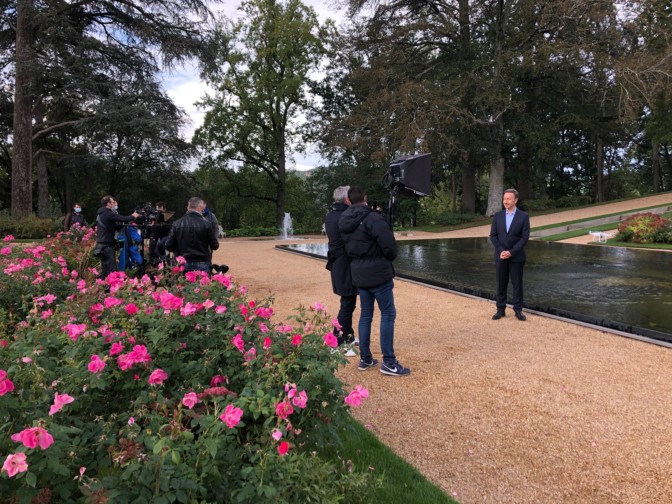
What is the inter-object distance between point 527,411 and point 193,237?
3.95m

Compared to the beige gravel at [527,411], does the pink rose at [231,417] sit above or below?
above

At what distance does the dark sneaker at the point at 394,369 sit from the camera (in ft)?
14.0

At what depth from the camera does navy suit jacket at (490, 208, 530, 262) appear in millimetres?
6066

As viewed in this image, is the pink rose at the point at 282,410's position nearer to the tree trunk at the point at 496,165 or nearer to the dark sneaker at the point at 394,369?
the dark sneaker at the point at 394,369

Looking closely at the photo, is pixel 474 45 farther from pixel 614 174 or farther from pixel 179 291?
pixel 614 174

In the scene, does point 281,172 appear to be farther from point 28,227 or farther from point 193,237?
point 193,237

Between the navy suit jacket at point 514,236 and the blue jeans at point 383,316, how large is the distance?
8.05 ft

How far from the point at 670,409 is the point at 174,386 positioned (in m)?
3.57

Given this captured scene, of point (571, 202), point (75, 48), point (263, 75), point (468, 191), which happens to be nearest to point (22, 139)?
point (75, 48)

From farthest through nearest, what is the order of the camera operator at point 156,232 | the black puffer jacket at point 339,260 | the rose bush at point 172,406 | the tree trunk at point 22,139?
the tree trunk at point 22,139 → the camera operator at point 156,232 → the black puffer jacket at point 339,260 → the rose bush at point 172,406

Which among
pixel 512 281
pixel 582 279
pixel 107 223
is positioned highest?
pixel 107 223

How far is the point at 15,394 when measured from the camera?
66.3 inches

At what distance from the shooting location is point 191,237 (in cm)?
542

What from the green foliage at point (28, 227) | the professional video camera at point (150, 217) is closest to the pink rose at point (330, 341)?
the professional video camera at point (150, 217)
